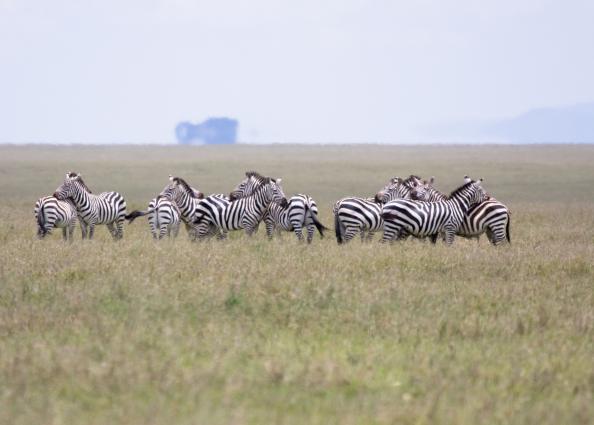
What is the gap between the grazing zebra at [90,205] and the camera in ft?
66.3

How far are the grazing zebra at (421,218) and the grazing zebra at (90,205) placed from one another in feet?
20.6

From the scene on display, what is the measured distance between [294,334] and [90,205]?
1291cm

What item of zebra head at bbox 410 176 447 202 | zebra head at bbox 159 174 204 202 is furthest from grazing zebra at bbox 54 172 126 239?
zebra head at bbox 410 176 447 202

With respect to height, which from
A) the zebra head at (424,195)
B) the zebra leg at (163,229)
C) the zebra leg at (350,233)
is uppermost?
the zebra head at (424,195)

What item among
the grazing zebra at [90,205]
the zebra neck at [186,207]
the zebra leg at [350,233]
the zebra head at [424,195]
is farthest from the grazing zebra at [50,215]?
the zebra head at [424,195]

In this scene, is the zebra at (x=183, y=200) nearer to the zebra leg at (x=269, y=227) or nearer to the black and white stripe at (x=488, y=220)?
the zebra leg at (x=269, y=227)

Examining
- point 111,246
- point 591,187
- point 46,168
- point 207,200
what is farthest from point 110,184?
point 111,246

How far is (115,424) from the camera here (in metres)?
5.64

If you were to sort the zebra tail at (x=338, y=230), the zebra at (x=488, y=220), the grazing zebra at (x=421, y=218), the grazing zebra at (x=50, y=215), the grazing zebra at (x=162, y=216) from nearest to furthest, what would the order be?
the grazing zebra at (x=421, y=218) < the zebra at (x=488, y=220) < the zebra tail at (x=338, y=230) < the grazing zebra at (x=50, y=215) < the grazing zebra at (x=162, y=216)

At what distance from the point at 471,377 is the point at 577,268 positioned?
645 cm

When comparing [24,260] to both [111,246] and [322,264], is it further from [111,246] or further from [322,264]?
[322,264]

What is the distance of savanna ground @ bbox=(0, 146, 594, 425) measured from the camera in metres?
6.10

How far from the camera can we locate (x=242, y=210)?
1952cm

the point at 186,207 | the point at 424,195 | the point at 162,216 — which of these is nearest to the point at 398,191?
the point at 424,195
